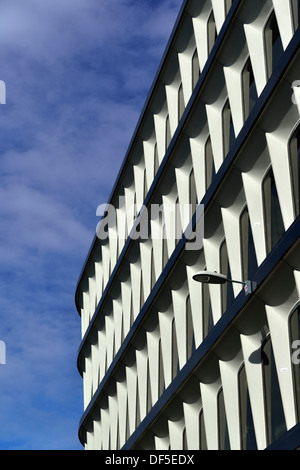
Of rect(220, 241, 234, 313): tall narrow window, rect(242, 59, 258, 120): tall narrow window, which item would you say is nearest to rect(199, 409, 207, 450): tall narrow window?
rect(220, 241, 234, 313): tall narrow window

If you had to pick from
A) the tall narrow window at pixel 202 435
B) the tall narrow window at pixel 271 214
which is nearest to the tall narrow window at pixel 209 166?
the tall narrow window at pixel 271 214

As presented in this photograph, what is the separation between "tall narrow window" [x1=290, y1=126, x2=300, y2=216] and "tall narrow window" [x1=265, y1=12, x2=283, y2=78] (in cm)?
296

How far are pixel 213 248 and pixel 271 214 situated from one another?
16.1 ft

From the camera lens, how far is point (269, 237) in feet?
76.2

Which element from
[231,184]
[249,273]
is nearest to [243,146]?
[231,184]

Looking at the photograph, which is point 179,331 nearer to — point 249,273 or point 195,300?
point 195,300

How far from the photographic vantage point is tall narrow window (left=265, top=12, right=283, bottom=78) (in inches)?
960

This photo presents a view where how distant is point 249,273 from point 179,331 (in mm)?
6810

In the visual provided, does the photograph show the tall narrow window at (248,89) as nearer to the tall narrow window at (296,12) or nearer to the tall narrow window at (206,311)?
the tall narrow window at (296,12)

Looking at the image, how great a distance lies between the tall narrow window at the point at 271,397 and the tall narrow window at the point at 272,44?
25.0 ft

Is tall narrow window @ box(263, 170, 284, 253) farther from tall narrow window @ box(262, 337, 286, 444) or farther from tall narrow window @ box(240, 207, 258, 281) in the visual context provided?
tall narrow window @ box(262, 337, 286, 444)

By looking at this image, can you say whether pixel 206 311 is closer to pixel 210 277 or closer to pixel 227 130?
pixel 227 130
